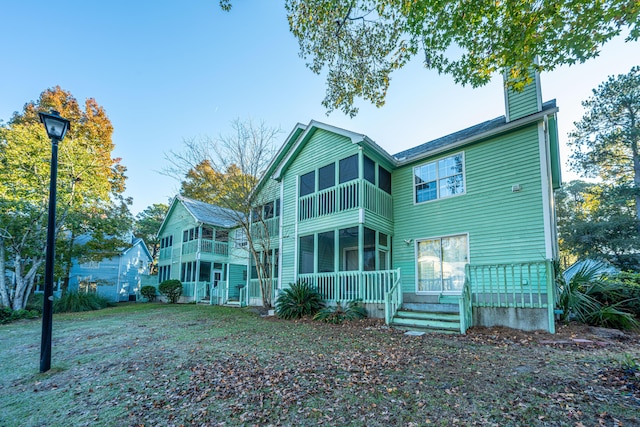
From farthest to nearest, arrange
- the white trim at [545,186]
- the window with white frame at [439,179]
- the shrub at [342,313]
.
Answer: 1. the window with white frame at [439,179]
2. the shrub at [342,313]
3. the white trim at [545,186]

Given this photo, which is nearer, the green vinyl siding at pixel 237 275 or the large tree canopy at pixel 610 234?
the large tree canopy at pixel 610 234

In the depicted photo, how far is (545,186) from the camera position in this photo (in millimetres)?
8430

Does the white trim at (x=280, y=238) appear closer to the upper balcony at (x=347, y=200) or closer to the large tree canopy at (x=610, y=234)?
the upper balcony at (x=347, y=200)

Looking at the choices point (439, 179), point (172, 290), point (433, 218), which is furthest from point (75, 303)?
point (439, 179)

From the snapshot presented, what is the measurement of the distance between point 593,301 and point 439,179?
5371 mm

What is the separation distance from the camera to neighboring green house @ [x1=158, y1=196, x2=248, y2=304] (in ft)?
66.7

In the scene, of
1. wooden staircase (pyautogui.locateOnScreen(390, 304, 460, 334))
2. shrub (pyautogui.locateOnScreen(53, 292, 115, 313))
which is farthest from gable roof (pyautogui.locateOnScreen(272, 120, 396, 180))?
shrub (pyautogui.locateOnScreen(53, 292, 115, 313))

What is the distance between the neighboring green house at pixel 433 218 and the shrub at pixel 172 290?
10.5 meters

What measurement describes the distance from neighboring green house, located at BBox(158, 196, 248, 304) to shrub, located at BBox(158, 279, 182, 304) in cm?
56

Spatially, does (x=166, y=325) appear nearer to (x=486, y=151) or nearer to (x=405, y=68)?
(x=405, y=68)

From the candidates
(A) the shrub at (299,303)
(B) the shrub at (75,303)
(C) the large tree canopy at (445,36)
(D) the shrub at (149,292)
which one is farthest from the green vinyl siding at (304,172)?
(D) the shrub at (149,292)

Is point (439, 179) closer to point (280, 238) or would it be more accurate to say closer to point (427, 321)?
point (427, 321)

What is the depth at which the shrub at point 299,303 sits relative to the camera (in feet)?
34.5

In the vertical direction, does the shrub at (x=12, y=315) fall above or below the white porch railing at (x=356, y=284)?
below
